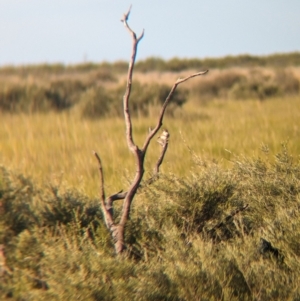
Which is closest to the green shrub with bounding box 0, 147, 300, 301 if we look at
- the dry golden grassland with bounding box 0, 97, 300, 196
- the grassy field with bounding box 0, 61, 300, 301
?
the grassy field with bounding box 0, 61, 300, 301

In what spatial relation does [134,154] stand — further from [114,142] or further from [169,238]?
[114,142]

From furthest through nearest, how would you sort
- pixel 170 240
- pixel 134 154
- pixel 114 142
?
pixel 114 142 → pixel 134 154 → pixel 170 240

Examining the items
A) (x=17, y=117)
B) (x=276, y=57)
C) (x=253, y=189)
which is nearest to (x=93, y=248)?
(x=253, y=189)

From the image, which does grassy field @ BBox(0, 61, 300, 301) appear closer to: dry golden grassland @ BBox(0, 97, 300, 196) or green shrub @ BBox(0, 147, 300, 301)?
green shrub @ BBox(0, 147, 300, 301)

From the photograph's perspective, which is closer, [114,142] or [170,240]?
[170,240]

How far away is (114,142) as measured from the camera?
8781 mm

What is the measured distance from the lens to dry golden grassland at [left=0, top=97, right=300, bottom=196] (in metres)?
6.65

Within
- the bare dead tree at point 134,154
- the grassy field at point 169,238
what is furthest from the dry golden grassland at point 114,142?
the bare dead tree at point 134,154

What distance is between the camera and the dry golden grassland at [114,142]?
6.65 m

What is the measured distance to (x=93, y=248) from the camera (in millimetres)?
3508

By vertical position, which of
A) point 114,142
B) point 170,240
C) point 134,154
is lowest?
point 114,142

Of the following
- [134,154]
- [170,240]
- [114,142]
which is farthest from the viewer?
[114,142]

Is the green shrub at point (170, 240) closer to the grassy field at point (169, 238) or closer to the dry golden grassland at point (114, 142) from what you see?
the grassy field at point (169, 238)

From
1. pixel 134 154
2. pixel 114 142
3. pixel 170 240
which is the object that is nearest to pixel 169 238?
pixel 170 240
